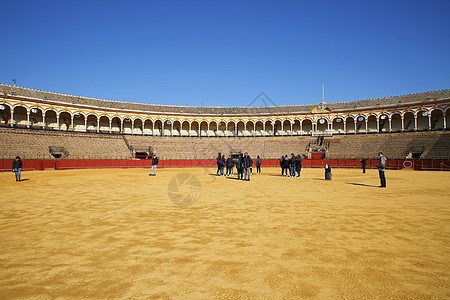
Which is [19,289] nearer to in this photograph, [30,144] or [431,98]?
[30,144]

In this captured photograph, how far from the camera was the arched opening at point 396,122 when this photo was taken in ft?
154

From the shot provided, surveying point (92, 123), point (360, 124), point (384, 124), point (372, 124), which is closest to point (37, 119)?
point (92, 123)

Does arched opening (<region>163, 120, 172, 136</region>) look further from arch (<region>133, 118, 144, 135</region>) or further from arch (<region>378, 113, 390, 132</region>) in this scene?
arch (<region>378, 113, 390, 132</region>)

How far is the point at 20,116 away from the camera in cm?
4150

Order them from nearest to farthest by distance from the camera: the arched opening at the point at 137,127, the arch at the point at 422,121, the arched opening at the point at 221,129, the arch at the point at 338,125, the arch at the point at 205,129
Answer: the arch at the point at 422,121, the arch at the point at 338,125, the arched opening at the point at 137,127, the arch at the point at 205,129, the arched opening at the point at 221,129

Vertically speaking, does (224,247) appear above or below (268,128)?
below

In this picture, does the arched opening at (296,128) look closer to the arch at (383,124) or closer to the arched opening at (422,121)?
the arch at (383,124)

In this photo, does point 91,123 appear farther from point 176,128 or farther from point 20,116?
point 176,128

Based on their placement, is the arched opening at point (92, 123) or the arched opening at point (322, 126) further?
the arched opening at point (322, 126)

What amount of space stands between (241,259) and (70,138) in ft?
138

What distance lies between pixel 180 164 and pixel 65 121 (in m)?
23.2

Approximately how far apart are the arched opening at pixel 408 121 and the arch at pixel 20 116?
61477mm

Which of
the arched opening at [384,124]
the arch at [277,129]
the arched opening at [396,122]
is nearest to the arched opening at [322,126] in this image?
the arch at [277,129]

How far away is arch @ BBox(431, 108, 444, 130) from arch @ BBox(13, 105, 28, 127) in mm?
63800
